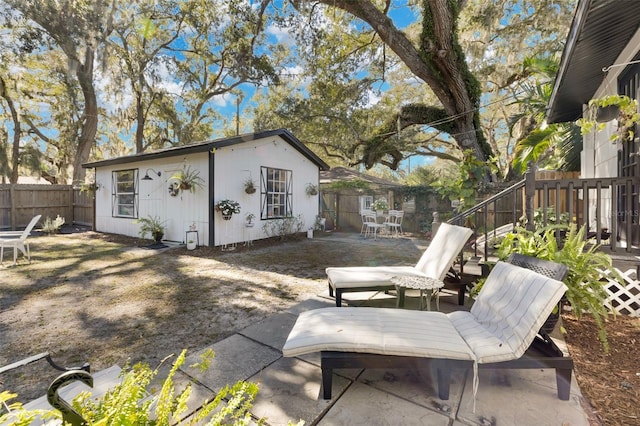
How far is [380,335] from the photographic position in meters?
2.00

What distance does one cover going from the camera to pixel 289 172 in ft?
32.0

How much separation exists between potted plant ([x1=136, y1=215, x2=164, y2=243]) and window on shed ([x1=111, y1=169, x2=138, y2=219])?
1035 millimetres

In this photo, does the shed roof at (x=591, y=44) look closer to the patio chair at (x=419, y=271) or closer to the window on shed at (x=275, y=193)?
the patio chair at (x=419, y=271)

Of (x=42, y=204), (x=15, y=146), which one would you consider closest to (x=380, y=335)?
(x=42, y=204)

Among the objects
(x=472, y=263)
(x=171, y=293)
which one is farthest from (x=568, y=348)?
(x=171, y=293)

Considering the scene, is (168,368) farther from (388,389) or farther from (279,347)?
(388,389)

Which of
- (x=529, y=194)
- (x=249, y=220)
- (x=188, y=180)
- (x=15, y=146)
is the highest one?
(x=15, y=146)

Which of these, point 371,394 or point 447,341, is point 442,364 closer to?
point 447,341

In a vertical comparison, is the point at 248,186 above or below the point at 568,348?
above

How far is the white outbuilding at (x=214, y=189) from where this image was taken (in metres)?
7.49

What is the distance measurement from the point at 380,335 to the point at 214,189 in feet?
20.7

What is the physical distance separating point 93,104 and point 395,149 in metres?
14.2

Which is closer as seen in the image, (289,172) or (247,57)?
(289,172)

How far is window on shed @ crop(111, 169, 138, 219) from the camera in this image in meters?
9.14
